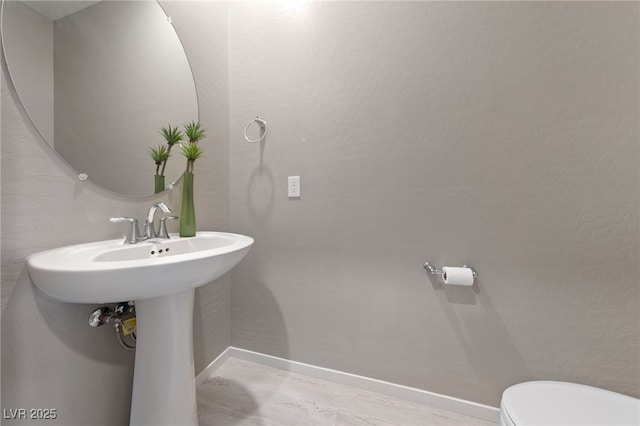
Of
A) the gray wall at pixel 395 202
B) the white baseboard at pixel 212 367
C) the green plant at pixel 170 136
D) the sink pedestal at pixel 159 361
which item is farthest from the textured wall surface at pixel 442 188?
the sink pedestal at pixel 159 361

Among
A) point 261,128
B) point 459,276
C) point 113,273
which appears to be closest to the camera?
point 113,273

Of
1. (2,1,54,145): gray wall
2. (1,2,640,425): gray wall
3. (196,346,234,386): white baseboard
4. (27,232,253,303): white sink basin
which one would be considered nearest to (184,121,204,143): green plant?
(1,2,640,425): gray wall

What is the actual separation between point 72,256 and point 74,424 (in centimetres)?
54

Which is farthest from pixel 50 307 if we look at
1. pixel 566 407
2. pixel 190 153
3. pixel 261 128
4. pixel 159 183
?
pixel 566 407

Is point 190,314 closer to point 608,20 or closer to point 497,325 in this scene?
point 497,325

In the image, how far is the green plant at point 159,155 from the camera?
38.7 inches

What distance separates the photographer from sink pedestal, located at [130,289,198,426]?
737 millimetres

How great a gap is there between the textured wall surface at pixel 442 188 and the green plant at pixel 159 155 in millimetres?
391

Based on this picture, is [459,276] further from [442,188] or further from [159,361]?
[159,361]

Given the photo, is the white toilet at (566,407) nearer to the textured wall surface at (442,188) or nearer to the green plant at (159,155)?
the textured wall surface at (442,188)

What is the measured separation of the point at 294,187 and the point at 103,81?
810mm

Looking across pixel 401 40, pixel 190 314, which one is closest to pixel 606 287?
pixel 401 40

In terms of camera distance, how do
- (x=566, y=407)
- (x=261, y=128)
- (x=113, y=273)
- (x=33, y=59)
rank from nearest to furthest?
(x=113, y=273), (x=33, y=59), (x=566, y=407), (x=261, y=128)

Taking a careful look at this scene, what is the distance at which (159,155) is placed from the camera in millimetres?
997
